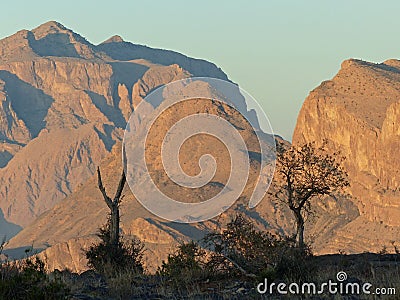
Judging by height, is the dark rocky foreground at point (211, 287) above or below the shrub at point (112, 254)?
below

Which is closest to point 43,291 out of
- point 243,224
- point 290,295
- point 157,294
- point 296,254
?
point 157,294

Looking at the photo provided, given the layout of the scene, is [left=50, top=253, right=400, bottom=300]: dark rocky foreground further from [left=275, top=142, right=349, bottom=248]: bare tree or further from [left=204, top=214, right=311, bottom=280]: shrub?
[left=275, top=142, right=349, bottom=248]: bare tree

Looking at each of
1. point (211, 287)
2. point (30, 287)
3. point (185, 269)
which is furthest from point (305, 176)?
point (30, 287)

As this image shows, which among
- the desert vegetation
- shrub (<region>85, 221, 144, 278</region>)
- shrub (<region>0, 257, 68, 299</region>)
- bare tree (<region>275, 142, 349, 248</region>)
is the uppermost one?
bare tree (<region>275, 142, 349, 248</region>)

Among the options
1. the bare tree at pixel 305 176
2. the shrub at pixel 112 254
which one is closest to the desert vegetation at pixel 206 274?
the shrub at pixel 112 254

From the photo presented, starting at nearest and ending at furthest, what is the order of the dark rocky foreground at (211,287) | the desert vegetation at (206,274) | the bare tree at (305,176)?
1. the desert vegetation at (206,274)
2. the dark rocky foreground at (211,287)
3. the bare tree at (305,176)

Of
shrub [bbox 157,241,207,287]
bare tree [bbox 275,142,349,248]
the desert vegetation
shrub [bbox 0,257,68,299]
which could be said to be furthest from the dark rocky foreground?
bare tree [bbox 275,142,349,248]

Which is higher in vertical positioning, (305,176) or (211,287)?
(305,176)

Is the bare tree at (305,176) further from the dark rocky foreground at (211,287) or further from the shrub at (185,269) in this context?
the dark rocky foreground at (211,287)

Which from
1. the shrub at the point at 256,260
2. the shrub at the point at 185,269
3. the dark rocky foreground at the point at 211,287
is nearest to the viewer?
the dark rocky foreground at the point at 211,287

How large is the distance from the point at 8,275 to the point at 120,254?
14.2m

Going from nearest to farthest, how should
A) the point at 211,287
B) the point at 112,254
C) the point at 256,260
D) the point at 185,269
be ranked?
the point at 211,287, the point at 256,260, the point at 185,269, the point at 112,254

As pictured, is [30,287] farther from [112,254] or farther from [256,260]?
[112,254]

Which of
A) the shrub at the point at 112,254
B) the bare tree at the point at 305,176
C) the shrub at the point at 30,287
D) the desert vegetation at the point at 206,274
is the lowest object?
the shrub at the point at 30,287
